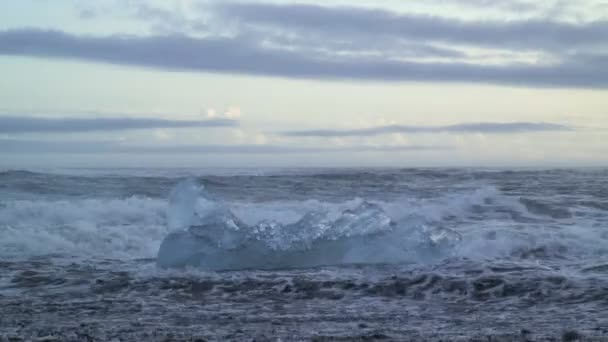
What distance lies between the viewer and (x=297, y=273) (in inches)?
348

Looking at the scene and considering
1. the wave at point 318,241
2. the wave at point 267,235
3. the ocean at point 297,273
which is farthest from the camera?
the wave at point 267,235

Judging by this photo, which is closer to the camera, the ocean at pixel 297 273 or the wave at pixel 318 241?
the ocean at pixel 297 273

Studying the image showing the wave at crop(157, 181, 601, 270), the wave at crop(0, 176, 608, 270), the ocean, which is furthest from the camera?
the wave at crop(0, 176, 608, 270)

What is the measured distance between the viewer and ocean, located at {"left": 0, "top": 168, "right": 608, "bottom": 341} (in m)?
5.98

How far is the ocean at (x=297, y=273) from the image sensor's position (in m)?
5.98

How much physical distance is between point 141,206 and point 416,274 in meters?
9.06

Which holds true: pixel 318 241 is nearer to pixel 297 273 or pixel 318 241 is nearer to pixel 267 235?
pixel 267 235

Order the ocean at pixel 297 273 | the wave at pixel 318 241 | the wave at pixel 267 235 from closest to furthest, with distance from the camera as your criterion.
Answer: the ocean at pixel 297 273
the wave at pixel 318 241
the wave at pixel 267 235

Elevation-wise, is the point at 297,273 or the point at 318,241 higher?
the point at 318,241

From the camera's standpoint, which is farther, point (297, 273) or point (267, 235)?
point (267, 235)

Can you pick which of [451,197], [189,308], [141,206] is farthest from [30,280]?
[451,197]

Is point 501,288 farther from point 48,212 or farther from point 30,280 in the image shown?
point 48,212

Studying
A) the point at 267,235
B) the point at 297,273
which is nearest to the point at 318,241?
the point at 267,235

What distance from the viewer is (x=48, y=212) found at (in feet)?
48.0
